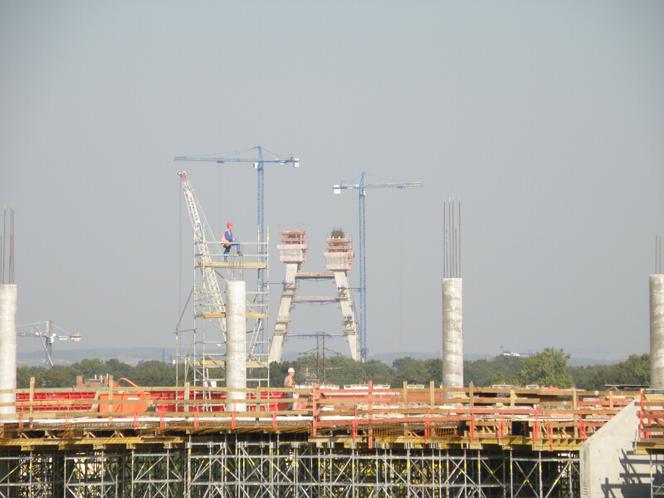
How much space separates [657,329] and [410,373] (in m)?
126

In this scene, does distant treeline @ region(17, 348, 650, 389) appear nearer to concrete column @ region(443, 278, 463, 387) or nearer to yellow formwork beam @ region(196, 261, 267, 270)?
yellow formwork beam @ region(196, 261, 267, 270)

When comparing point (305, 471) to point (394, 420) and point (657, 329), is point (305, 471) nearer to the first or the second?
point (394, 420)

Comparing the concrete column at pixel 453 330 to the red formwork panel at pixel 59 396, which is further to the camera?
the concrete column at pixel 453 330

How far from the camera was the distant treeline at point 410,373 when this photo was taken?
140875mm

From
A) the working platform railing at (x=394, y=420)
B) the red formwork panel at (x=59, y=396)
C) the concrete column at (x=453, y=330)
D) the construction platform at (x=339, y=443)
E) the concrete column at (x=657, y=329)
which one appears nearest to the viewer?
the working platform railing at (x=394, y=420)

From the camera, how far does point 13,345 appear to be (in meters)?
56.1

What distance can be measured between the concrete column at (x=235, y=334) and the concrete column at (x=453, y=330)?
6.96 meters

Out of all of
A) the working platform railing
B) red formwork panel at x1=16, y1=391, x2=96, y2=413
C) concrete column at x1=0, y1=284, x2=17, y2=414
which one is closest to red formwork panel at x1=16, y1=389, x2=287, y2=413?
red formwork panel at x1=16, y1=391, x2=96, y2=413

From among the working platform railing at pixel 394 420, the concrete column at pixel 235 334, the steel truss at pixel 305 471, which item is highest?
the concrete column at pixel 235 334

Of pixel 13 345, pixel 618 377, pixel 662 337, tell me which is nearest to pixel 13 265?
pixel 13 345

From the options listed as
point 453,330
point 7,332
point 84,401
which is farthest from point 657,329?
point 7,332

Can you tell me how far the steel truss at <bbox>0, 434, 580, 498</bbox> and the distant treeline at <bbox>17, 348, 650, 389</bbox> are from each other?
62845 millimetres

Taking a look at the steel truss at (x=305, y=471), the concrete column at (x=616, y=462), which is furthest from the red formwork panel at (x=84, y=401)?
the concrete column at (x=616, y=462)

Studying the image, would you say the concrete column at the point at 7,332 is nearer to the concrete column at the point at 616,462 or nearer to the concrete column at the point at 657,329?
the concrete column at the point at 657,329
